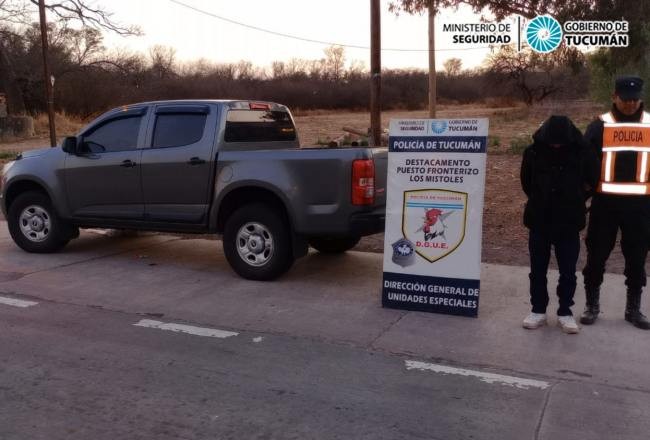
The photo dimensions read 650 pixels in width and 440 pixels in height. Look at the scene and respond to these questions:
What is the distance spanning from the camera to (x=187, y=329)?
19.9 feet

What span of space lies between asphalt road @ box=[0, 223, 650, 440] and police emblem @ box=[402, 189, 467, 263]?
0.63 metres

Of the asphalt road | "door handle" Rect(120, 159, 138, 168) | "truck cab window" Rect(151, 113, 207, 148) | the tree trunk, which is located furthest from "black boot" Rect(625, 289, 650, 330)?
the tree trunk

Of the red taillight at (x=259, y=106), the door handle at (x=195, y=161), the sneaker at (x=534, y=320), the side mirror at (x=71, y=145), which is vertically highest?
the red taillight at (x=259, y=106)

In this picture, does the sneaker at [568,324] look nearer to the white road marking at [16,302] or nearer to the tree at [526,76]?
the white road marking at [16,302]

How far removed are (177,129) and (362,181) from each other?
2456 mm

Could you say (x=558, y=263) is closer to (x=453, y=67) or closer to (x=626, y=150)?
(x=626, y=150)

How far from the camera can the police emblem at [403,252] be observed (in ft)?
21.4

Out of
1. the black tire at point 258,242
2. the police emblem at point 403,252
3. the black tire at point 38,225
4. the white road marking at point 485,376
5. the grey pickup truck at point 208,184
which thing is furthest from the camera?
the black tire at point 38,225

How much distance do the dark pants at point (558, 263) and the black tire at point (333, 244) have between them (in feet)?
10.1

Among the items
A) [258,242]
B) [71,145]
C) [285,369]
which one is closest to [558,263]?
[285,369]

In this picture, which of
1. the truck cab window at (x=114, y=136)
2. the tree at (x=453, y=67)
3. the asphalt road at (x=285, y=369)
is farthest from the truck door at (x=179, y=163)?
the tree at (x=453, y=67)

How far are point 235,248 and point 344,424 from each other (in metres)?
3.74

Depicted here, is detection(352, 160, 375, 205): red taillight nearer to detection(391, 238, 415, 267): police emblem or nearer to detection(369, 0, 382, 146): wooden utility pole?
detection(391, 238, 415, 267): police emblem

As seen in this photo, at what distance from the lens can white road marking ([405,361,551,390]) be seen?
15.8 feet
